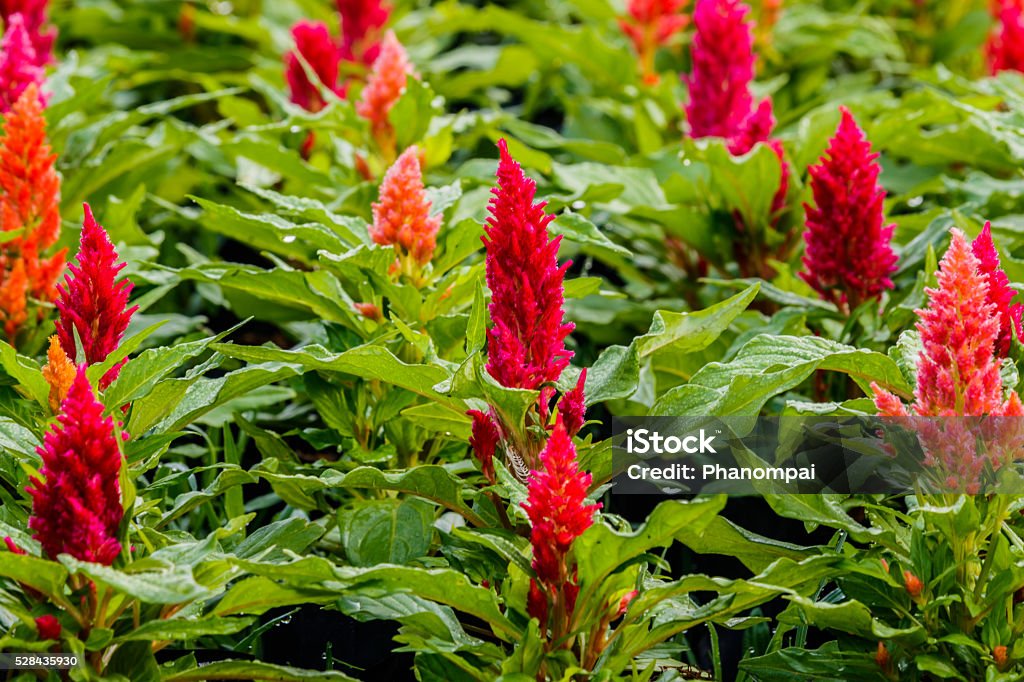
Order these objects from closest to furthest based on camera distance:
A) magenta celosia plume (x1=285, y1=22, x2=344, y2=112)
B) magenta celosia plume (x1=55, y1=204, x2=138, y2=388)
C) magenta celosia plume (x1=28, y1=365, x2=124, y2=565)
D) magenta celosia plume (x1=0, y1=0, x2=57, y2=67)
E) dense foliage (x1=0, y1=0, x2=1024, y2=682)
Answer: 1. magenta celosia plume (x1=28, y1=365, x2=124, y2=565)
2. dense foliage (x1=0, y1=0, x2=1024, y2=682)
3. magenta celosia plume (x1=55, y1=204, x2=138, y2=388)
4. magenta celosia plume (x1=285, y1=22, x2=344, y2=112)
5. magenta celosia plume (x1=0, y1=0, x2=57, y2=67)

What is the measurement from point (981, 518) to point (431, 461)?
3.54ft

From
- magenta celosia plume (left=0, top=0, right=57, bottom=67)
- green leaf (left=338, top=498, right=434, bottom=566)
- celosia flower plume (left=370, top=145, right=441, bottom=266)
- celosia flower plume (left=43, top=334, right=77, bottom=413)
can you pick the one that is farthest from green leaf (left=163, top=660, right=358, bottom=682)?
magenta celosia plume (left=0, top=0, right=57, bottom=67)

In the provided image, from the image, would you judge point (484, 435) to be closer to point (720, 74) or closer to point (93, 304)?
point (93, 304)

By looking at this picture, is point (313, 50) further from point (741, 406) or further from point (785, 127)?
point (741, 406)

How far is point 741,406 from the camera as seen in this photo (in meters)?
2.00

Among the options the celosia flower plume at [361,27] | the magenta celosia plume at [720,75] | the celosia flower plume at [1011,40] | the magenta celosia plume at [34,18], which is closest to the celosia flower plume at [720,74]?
the magenta celosia plume at [720,75]

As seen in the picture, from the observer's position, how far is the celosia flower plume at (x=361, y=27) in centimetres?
408

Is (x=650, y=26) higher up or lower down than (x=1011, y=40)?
higher up

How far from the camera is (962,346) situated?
1864 mm

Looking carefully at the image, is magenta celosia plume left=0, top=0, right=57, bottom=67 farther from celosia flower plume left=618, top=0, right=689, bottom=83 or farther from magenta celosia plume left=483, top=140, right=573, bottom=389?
magenta celosia plume left=483, top=140, right=573, bottom=389

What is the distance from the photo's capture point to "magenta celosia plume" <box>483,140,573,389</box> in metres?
1.92

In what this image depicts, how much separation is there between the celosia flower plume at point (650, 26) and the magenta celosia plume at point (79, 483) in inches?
109

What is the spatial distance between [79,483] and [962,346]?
1.29 m

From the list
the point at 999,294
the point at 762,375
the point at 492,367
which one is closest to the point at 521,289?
the point at 492,367
